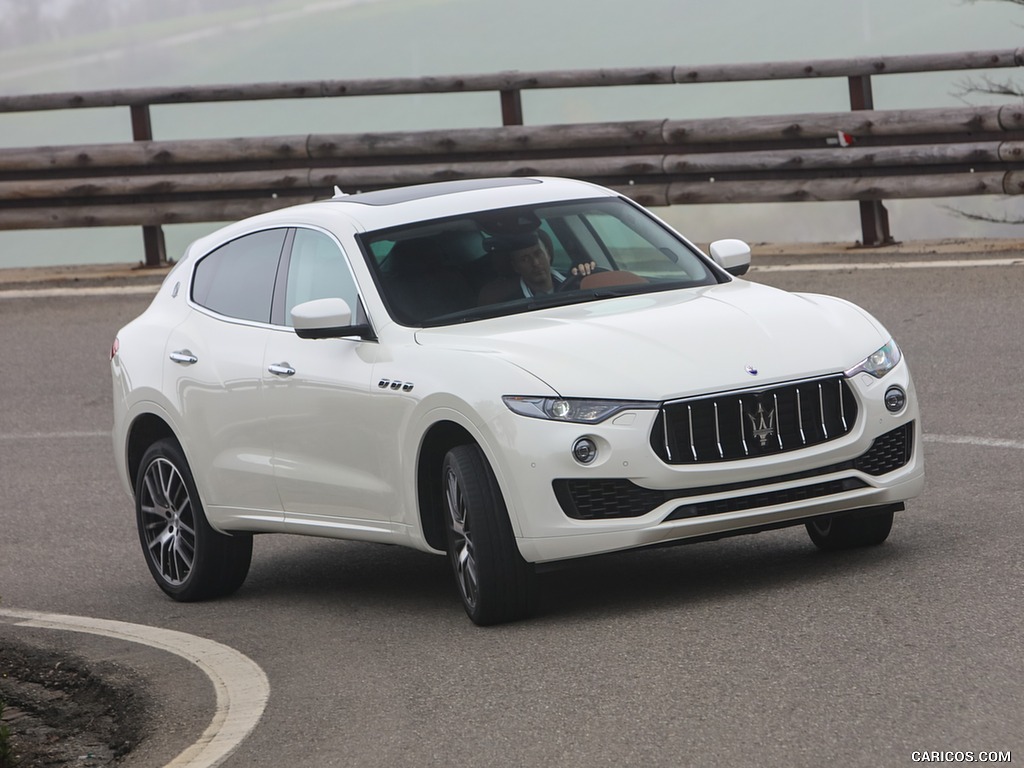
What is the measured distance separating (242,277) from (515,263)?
148cm

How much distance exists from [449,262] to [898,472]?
209 centimetres

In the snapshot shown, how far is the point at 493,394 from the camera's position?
7.00 m

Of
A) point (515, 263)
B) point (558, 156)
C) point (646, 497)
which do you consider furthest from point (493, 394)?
point (558, 156)

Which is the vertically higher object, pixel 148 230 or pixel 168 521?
pixel 148 230

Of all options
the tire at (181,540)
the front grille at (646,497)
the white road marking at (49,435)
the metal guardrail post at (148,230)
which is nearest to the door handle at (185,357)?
the tire at (181,540)

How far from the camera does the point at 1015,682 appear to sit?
18.8 feet

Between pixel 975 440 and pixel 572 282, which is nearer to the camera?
pixel 572 282

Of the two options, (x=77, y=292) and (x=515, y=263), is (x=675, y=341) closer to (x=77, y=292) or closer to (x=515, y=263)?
(x=515, y=263)

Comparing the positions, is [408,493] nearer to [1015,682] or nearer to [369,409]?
[369,409]

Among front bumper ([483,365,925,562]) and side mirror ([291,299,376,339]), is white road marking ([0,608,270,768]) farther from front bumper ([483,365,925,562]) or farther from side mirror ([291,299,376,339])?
side mirror ([291,299,376,339])

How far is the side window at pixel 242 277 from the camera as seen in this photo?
870cm

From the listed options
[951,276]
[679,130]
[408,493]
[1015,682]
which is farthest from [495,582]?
[679,130]

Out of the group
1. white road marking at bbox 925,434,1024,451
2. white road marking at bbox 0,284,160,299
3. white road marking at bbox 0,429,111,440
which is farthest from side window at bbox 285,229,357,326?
white road marking at bbox 0,284,160,299

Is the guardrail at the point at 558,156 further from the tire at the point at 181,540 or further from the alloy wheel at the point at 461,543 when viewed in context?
the alloy wheel at the point at 461,543
